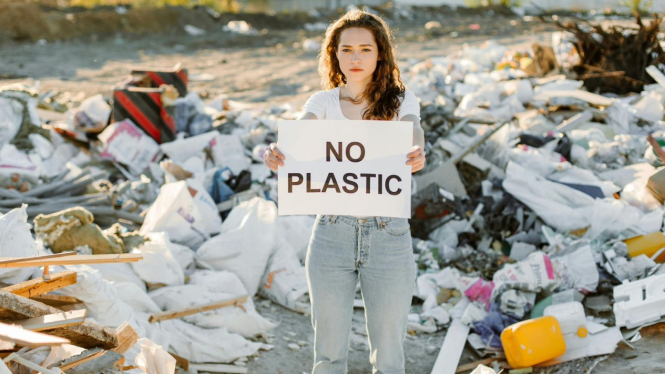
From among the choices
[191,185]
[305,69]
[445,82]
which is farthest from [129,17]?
[191,185]

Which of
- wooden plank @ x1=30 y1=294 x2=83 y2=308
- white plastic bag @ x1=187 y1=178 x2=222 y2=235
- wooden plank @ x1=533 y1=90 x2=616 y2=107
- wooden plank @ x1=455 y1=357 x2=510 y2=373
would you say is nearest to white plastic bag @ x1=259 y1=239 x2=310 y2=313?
white plastic bag @ x1=187 y1=178 x2=222 y2=235

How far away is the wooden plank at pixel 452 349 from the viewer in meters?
3.54

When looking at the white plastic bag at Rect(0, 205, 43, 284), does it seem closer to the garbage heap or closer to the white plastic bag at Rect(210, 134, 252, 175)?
the garbage heap

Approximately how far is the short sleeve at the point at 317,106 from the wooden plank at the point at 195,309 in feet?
5.69

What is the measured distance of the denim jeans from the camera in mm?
2207

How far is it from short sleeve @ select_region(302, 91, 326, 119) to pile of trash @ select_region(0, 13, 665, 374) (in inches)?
33.2

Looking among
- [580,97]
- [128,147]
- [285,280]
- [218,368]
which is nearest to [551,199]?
[285,280]

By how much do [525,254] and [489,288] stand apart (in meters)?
0.63

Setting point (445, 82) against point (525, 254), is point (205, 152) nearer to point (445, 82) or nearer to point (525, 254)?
point (525, 254)

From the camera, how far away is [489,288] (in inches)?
163

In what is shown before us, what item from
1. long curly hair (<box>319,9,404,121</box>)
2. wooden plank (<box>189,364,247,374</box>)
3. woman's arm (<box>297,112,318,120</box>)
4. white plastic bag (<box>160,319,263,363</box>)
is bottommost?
wooden plank (<box>189,364,247,374</box>)

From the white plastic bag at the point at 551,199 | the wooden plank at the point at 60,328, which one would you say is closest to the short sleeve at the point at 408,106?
the wooden plank at the point at 60,328

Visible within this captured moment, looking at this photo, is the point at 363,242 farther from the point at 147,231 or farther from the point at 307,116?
the point at 147,231

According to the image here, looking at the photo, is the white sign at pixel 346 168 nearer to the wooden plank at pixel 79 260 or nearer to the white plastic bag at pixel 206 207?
the wooden plank at pixel 79 260
